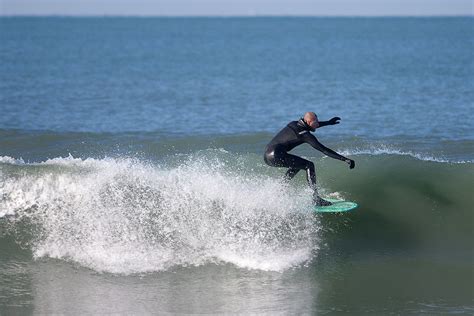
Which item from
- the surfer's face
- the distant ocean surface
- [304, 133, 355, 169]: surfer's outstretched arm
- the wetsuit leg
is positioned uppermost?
the surfer's face

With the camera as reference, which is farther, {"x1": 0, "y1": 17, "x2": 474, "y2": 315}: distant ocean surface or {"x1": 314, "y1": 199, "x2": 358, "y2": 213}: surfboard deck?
{"x1": 314, "y1": 199, "x2": 358, "y2": 213}: surfboard deck

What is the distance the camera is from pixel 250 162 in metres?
15.6

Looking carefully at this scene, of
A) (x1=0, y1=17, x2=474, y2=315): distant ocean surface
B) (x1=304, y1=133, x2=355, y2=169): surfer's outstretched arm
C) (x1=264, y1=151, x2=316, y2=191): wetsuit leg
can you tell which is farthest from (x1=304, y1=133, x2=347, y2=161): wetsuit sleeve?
(x1=0, y1=17, x2=474, y2=315): distant ocean surface

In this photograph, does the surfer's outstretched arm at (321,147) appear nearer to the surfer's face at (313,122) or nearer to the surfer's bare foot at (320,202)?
the surfer's face at (313,122)

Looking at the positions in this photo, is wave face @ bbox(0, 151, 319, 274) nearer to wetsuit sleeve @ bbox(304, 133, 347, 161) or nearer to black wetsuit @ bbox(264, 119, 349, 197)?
black wetsuit @ bbox(264, 119, 349, 197)

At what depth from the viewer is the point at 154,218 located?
1230cm

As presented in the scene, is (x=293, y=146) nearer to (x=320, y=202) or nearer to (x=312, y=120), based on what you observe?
(x=312, y=120)

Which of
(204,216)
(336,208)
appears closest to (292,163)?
(336,208)

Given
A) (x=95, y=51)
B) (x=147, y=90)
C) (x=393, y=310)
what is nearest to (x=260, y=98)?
(x=147, y=90)

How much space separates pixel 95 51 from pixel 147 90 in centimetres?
3154

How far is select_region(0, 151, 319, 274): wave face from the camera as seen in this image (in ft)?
38.0

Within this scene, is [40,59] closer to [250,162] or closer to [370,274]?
[250,162]

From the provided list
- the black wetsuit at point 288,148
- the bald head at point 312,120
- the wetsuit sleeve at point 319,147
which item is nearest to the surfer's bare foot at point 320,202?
the black wetsuit at point 288,148

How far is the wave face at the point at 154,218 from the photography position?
38.0 feet
